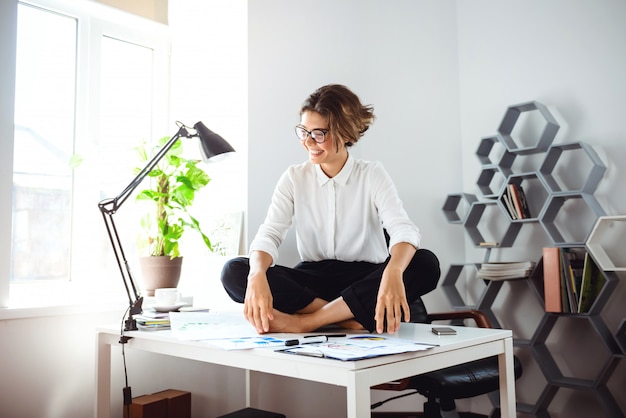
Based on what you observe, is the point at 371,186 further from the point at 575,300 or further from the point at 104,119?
the point at 104,119

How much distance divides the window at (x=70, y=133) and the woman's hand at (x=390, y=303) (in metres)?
1.68

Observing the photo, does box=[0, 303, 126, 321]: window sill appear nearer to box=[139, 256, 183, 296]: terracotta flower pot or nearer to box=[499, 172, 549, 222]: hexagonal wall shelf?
box=[139, 256, 183, 296]: terracotta flower pot

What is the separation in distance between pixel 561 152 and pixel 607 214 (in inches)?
14.3

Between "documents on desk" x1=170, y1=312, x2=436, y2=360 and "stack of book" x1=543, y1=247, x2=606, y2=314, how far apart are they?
4.51 ft

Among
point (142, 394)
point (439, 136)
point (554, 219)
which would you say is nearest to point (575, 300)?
point (554, 219)

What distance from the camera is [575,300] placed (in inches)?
96.4

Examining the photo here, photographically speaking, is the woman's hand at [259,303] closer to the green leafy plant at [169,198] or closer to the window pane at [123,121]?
the green leafy plant at [169,198]

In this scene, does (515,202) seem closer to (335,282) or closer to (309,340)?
(335,282)

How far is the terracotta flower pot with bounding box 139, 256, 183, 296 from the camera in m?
2.50

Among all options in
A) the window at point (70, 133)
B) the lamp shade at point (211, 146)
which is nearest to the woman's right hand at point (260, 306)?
the lamp shade at point (211, 146)

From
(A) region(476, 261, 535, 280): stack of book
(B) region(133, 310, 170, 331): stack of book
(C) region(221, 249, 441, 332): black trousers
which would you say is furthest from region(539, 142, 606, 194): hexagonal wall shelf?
(B) region(133, 310, 170, 331): stack of book

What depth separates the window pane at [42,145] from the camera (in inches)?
97.0

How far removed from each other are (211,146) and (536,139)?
1.74 meters

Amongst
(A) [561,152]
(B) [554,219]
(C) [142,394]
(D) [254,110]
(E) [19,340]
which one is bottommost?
(C) [142,394]
